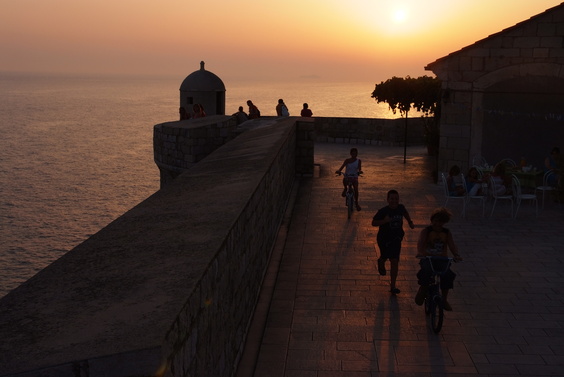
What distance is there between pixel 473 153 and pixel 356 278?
848 cm

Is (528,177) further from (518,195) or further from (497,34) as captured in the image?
(497,34)

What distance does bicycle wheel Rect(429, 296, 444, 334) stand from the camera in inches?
282

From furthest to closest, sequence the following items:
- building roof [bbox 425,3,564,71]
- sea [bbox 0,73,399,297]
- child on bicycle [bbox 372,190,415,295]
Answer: sea [bbox 0,73,399,297] → building roof [bbox 425,3,564,71] → child on bicycle [bbox 372,190,415,295]

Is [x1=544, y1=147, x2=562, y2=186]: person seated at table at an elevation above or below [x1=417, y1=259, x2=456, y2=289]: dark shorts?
above

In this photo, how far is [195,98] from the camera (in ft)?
114

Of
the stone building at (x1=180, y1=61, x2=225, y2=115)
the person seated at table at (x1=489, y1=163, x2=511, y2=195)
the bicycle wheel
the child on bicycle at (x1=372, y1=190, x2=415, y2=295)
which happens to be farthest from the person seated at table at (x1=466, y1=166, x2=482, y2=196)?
the stone building at (x1=180, y1=61, x2=225, y2=115)

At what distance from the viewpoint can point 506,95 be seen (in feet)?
53.1

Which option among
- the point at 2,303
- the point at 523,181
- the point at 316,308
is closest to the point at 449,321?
the point at 316,308

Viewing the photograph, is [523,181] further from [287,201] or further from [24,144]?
[24,144]

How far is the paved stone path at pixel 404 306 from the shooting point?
649cm

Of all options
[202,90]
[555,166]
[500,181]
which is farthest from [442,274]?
[202,90]

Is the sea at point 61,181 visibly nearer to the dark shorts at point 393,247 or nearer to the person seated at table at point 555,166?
the person seated at table at point 555,166

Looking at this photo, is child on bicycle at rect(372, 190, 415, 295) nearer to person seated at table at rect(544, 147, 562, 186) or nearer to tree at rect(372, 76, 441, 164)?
person seated at table at rect(544, 147, 562, 186)

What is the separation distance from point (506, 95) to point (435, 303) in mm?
10197
